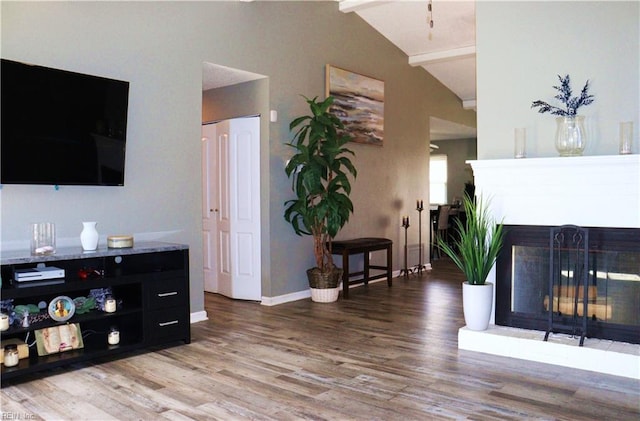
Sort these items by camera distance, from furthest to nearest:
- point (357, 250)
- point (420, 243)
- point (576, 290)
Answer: point (420, 243) → point (357, 250) → point (576, 290)

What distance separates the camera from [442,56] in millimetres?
7336

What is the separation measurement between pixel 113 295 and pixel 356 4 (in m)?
4.17

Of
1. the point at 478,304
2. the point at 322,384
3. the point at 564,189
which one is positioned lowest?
the point at 322,384

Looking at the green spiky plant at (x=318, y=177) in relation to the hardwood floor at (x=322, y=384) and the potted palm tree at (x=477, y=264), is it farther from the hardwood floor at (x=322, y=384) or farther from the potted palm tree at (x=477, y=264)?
the potted palm tree at (x=477, y=264)

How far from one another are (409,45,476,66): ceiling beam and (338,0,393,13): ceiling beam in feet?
5.28

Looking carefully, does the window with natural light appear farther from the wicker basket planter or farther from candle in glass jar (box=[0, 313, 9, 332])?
candle in glass jar (box=[0, 313, 9, 332])

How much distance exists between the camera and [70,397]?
9.71 feet

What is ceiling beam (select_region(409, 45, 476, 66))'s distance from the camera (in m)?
7.16

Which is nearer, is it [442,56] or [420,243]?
[442,56]

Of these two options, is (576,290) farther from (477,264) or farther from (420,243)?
(420,243)

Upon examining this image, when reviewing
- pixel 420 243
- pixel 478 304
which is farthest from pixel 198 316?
pixel 420 243

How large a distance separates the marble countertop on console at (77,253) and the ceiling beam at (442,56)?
16.1 ft

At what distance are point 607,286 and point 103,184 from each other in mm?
3638

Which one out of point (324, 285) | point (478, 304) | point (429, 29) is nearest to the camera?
point (478, 304)
